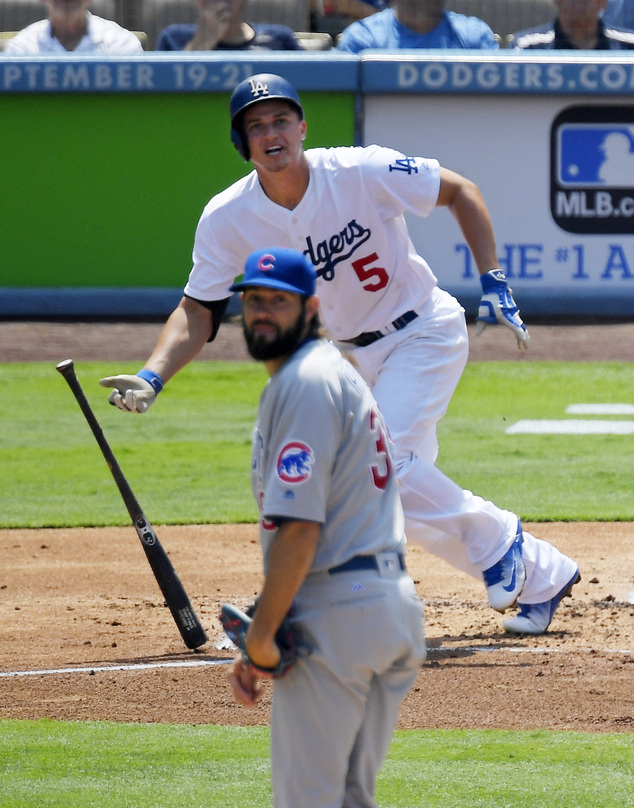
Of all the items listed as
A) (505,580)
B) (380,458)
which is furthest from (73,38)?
(380,458)

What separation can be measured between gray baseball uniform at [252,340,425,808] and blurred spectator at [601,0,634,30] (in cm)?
1128

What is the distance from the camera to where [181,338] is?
4.96 metres

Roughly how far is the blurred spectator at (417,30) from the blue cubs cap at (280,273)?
34.3 ft

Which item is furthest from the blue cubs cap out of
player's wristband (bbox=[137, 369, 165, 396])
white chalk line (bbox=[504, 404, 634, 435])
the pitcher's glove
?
white chalk line (bbox=[504, 404, 634, 435])

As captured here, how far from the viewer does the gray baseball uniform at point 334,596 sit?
8.95ft

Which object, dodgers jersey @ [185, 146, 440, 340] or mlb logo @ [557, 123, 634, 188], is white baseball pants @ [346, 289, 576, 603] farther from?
mlb logo @ [557, 123, 634, 188]

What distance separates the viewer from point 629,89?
13102 mm

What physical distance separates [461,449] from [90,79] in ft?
19.8

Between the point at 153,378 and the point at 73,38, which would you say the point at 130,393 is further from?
the point at 73,38

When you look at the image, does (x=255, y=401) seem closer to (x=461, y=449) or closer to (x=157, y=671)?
(x=461, y=449)

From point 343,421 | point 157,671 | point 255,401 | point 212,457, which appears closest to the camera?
point 343,421

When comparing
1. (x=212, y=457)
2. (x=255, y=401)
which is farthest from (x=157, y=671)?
(x=255, y=401)

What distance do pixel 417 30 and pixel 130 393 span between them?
9213 mm

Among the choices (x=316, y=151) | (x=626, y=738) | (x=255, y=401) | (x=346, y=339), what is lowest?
(x=255, y=401)
